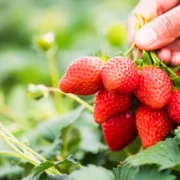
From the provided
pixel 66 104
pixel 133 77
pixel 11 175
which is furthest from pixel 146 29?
pixel 66 104

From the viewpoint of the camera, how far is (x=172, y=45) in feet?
4.59

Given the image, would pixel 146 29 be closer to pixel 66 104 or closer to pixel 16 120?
pixel 66 104

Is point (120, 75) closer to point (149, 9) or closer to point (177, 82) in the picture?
point (177, 82)

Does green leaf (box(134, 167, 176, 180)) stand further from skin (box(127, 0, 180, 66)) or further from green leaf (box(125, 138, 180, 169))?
skin (box(127, 0, 180, 66))

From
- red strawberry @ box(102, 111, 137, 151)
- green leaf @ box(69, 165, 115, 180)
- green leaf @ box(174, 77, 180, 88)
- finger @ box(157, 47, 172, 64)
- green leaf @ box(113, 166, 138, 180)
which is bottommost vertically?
red strawberry @ box(102, 111, 137, 151)

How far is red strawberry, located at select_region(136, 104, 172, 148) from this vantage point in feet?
3.90

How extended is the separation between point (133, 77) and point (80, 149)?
36cm

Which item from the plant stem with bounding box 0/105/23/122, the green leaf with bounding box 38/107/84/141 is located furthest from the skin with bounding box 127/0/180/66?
the plant stem with bounding box 0/105/23/122

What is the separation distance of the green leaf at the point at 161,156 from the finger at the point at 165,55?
23cm

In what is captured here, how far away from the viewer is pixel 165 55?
1273 millimetres

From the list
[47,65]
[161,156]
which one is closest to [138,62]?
[161,156]

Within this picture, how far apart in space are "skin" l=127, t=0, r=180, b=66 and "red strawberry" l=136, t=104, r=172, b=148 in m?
0.13

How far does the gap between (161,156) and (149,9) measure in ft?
1.66

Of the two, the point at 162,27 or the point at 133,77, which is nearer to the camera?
the point at 133,77
